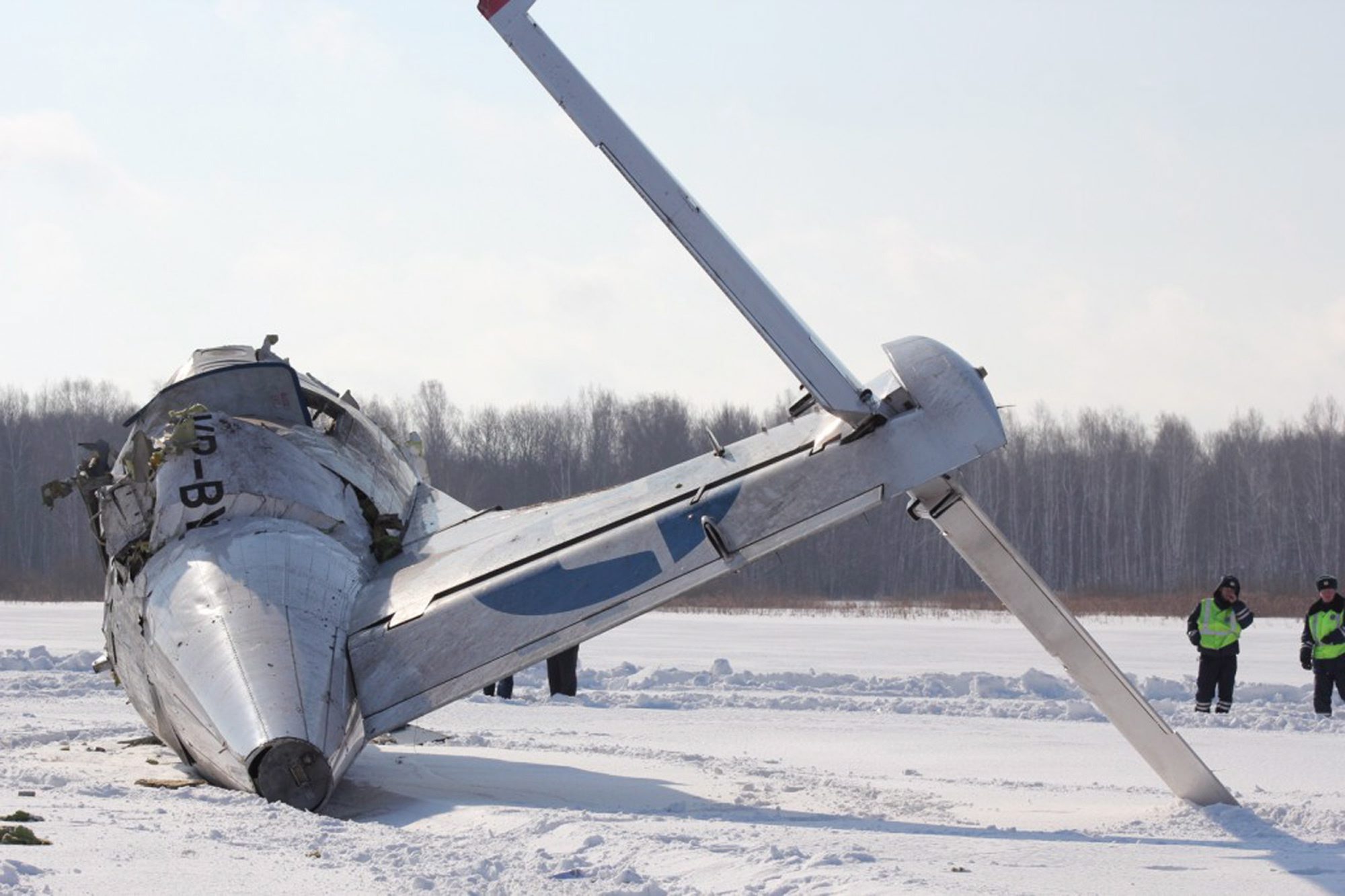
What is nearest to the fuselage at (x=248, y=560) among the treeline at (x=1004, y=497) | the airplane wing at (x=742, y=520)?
the airplane wing at (x=742, y=520)

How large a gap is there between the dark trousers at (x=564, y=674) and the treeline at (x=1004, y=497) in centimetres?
4298

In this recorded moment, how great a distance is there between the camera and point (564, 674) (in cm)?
1859

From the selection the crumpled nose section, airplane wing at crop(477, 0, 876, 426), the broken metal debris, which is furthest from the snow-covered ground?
airplane wing at crop(477, 0, 876, 426)

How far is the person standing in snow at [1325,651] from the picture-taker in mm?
17828

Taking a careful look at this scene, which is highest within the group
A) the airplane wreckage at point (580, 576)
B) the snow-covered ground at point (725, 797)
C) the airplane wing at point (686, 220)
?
the airplane wing at point (686, 220)

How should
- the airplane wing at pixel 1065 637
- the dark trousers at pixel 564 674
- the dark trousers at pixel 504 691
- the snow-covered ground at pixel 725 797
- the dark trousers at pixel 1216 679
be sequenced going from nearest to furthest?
1. the snow-covered ground at pixel 725 797
2. the airplane wing at pixel 1065 637
3. the dark trousers at pixel 1216 679
4. the dark trousers at pixel 564 674
5. the dark trousers at pixel 504 691

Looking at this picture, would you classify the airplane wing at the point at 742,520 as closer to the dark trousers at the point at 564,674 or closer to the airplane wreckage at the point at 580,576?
the airplane wreckage at the point at 580,576

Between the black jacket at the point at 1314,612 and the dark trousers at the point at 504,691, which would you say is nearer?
the black jacket at the point at 1314,612

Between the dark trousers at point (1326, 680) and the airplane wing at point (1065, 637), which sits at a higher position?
the airplane wing at point (1065, 637)

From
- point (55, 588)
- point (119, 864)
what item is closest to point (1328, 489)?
point (55, 588)

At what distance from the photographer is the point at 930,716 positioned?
55.1 feet

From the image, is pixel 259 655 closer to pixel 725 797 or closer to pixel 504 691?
pixel 725 797

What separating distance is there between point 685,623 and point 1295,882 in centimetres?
2940

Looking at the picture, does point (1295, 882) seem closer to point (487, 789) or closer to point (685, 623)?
point (487, 789)
